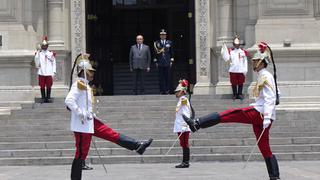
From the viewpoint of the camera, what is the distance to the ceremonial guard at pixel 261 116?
1120cm

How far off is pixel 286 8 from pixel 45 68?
24.0 ft

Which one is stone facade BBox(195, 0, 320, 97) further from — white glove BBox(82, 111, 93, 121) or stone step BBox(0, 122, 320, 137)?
white glove BBox(82, 111, 93, 121)

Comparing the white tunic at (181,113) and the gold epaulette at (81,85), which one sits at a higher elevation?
the gold epaulette at (81,85)

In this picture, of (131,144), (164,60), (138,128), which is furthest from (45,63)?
(131,144)

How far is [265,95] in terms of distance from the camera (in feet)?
37.3

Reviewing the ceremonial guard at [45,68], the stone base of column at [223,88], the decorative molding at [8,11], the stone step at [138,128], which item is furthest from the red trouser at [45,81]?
the stone base of column at [223,88]

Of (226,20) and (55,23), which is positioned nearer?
(226,20)

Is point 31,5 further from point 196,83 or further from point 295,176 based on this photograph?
point 295,176

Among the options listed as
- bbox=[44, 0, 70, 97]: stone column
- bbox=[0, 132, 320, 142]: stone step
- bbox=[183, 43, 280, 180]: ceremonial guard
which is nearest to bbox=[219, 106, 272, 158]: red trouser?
bbox=[183, 43, 280, 180]: ceremonial guard

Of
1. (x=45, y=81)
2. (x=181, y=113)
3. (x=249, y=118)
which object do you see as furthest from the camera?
(x=45, y=81)

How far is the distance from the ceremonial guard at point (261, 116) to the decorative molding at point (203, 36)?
35.5ft

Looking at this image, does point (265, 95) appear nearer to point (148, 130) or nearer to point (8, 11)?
point (148, 130)

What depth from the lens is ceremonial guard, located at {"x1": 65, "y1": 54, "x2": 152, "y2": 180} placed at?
1100cm

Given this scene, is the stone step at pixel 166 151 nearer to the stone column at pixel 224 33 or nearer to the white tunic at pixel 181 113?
the white tunic at pixel 181 113
